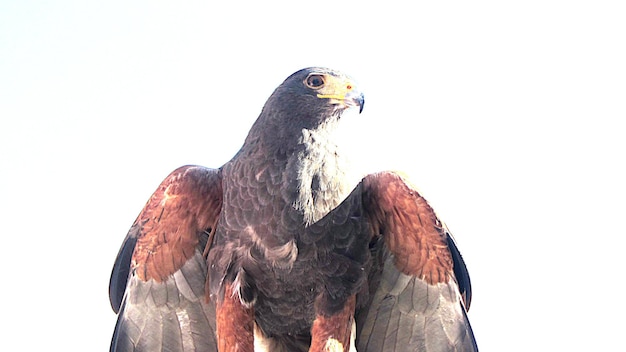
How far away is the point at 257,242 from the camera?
5.14 meters

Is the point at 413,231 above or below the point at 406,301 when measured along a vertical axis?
above

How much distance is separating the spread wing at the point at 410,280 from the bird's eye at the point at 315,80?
924 millimetres

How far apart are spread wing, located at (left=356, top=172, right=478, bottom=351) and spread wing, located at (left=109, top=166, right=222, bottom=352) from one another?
1434mm

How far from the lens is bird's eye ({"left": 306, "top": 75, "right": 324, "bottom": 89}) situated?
5.40m

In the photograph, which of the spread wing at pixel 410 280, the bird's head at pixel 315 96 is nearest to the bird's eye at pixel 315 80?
the bird's head at pixel 315 96

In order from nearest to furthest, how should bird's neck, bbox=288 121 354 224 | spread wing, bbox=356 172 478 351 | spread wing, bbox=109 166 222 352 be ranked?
bird's neck, bbox=288 121 354 224 → spread wing, bbox=356 172 478 351 → spread wing, bbox=109 166 222 352

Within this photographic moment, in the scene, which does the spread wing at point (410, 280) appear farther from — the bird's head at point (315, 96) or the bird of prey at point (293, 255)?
the bird's head at point (315, 96)

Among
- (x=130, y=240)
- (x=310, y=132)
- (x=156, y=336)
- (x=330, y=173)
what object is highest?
(x=310, y=132)

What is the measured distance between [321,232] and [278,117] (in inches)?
40.6

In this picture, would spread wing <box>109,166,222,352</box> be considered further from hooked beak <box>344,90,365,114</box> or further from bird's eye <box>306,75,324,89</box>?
hooked beak <box>344,90,365,114</box>

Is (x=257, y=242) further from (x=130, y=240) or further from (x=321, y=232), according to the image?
(x=130, y=240)

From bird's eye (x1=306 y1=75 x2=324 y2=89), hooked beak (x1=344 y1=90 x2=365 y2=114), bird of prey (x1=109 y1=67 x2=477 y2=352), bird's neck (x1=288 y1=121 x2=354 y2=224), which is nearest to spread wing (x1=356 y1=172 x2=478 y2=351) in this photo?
bird of prey (x1=109 y1=67 x2=477 y2=352)

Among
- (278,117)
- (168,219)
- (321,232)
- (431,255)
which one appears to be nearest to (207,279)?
(168,219)

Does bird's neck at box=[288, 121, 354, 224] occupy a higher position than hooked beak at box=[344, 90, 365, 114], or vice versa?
hooked beak at box=[344, 90, 365, 114]
